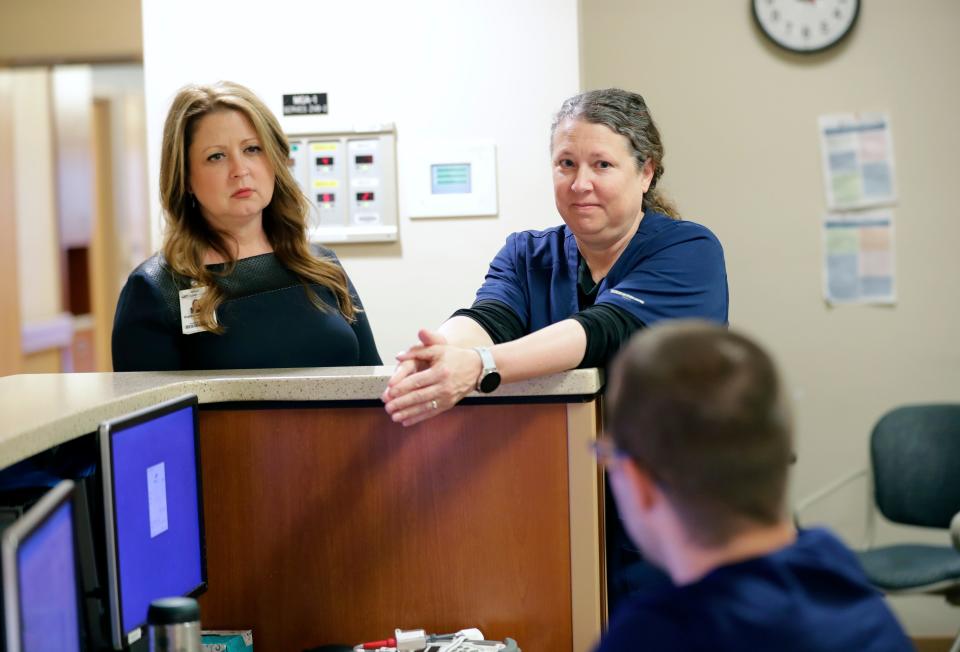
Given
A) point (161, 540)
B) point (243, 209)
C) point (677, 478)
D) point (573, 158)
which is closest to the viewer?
point (677, 478)

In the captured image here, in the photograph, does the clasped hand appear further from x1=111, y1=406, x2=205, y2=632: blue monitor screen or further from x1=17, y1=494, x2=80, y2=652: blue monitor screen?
x1=17, y1=494, x2=80, y2=652: blue monitor screen

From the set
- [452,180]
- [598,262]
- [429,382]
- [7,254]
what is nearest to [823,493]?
[452,180]

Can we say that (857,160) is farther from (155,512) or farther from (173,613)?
(173,613)

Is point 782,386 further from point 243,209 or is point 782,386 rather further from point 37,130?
point 37,130

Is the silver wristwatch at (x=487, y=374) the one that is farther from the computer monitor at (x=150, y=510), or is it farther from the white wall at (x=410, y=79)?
the white wall at (x=410, y=79)

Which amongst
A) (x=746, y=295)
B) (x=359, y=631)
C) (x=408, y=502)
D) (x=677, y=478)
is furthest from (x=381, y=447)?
(x=746, y=295)

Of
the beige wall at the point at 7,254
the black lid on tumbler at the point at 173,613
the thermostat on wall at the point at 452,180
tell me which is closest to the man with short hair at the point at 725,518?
the black lid on tumbler at the point at 173,613

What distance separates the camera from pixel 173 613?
1.40 metres

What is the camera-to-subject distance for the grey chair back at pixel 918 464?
3783 millimetres

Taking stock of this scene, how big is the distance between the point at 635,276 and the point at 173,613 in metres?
0.99

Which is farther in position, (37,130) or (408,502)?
(37,130)

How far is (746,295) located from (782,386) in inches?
130

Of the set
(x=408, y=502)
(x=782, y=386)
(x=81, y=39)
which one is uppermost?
(x=81, y=39)

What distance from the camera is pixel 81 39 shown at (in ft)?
15.5
